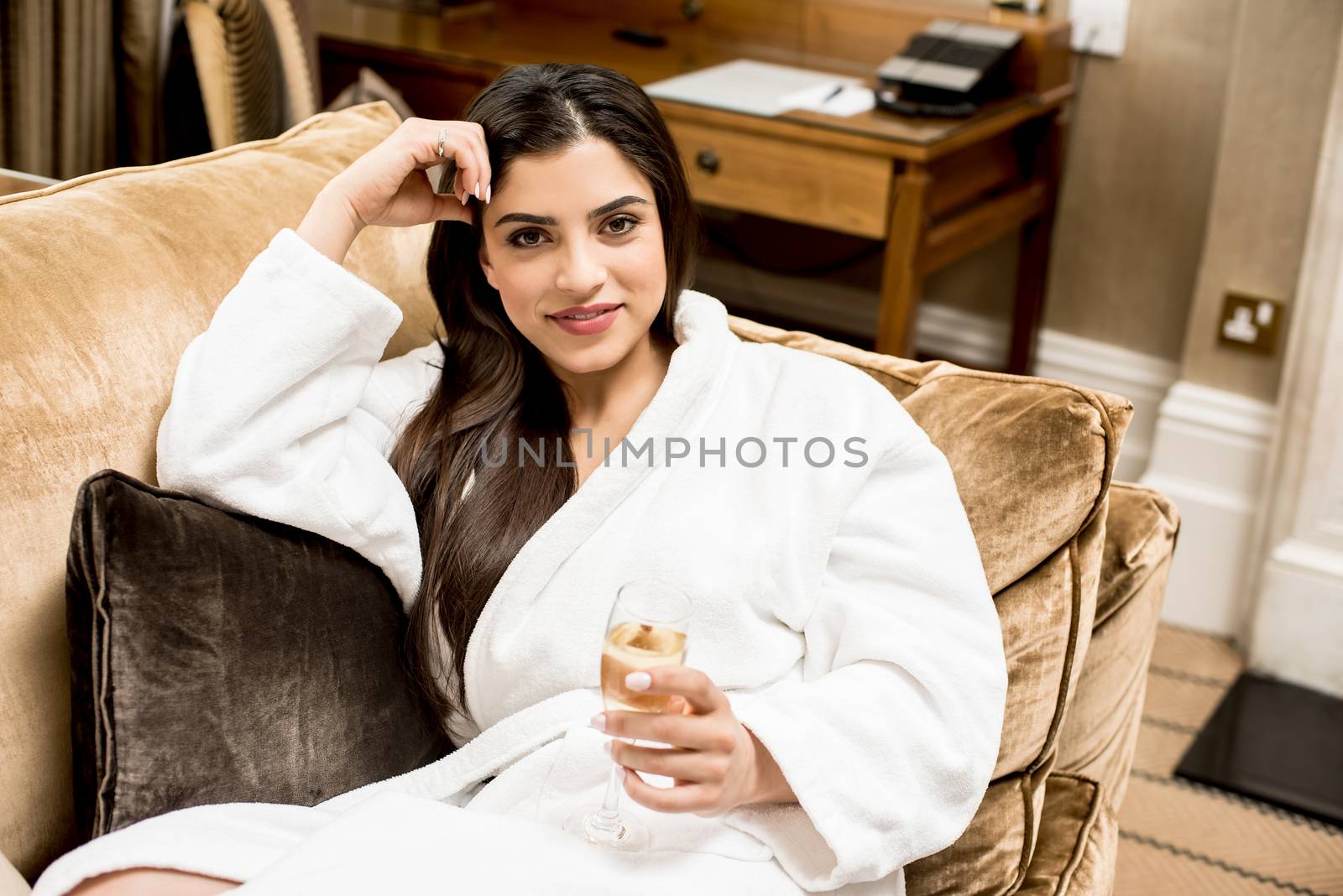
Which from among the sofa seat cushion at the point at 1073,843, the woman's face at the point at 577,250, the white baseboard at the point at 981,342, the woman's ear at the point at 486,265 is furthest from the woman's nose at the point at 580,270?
the white baseboard at the point at 981,342

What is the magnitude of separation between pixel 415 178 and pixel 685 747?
2.21 feet

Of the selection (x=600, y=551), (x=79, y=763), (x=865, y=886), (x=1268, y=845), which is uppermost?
(x=600, y=551)

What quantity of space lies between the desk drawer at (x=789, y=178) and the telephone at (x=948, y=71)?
0.19 meters

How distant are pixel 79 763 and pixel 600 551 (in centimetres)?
49

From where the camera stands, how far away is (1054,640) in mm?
1327

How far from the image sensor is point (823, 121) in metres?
2.51

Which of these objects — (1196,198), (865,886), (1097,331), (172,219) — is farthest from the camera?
(1097,331)

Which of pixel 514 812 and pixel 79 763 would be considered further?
pixel 514 812

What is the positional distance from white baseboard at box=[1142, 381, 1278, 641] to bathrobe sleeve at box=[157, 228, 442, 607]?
182 centimetres

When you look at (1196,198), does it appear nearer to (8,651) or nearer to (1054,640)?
(1054,640)

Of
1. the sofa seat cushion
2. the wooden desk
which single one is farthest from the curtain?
the sofa seat cushion

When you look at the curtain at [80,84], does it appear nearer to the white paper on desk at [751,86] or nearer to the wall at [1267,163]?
the white paper on desk at [751,86]

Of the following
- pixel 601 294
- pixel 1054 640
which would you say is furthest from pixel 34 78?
pixel 1054 640

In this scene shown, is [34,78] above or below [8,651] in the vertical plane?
above
